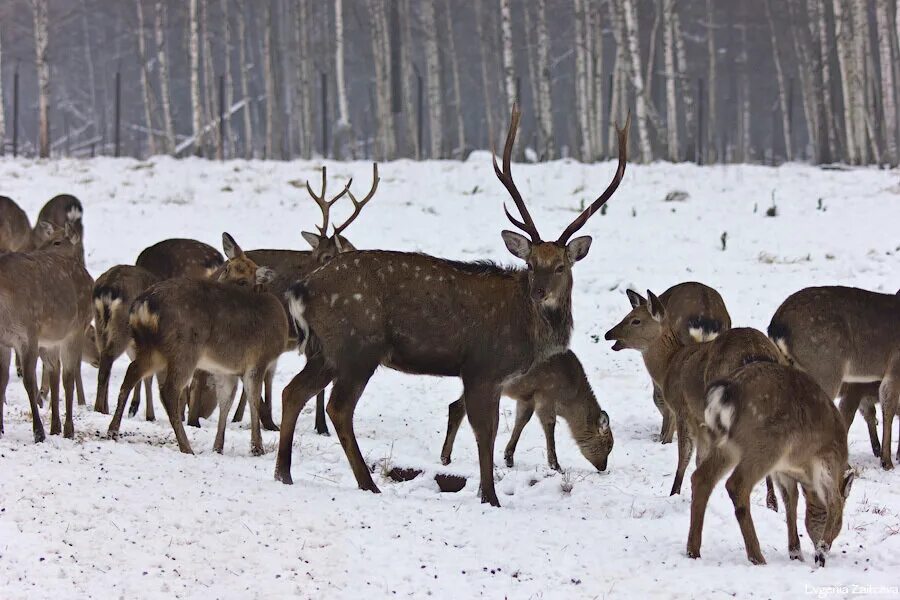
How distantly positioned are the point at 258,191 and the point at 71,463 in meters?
15.6

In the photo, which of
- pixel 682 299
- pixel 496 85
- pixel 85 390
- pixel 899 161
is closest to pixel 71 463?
pixel 85 390

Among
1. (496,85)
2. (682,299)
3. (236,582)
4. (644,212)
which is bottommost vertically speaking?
(236,582)

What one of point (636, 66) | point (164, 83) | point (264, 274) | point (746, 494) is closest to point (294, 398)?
point (264, 274)

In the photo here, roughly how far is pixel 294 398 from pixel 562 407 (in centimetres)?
323

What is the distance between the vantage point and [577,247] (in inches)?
334

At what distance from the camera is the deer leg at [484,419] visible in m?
7.78

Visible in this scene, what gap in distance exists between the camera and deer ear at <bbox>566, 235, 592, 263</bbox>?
332 inches

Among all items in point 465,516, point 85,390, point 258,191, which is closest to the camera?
point 465,516

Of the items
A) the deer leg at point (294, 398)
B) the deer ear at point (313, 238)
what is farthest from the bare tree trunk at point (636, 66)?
the deer leg at point (294, 398)

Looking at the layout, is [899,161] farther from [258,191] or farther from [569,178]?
[258,191]

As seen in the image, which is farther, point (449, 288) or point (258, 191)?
point (258, 191)

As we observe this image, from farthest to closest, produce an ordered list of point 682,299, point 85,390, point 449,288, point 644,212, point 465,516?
point 644,212
point 85,390
point 682,299
point 449,288
point 465,516

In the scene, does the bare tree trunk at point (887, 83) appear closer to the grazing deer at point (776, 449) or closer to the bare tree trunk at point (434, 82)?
the bare tree trunk at point (434, 82)

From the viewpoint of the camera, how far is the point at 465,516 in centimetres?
684
